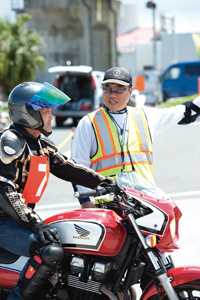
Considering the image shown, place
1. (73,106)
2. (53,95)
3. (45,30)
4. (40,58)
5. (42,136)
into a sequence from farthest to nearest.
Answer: (45,30), (40,58), (73,106), (42,136), (53,95)

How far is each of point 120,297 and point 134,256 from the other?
0.27 meters

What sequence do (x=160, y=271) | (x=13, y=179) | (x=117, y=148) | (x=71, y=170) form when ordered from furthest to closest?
(x=117, y=148), (x=71, y=170), (x=13, y=179), (x=160, y=271)

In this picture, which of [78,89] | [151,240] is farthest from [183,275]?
[78,89]

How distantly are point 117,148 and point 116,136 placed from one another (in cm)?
10

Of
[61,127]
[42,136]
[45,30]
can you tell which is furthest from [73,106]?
[45,30]

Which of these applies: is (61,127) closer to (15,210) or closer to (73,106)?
(73,106)

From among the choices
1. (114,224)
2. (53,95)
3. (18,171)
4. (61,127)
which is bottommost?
(61,127)

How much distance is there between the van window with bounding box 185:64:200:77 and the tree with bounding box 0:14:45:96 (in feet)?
43.2

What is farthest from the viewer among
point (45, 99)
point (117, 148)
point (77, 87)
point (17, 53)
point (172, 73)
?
point (17, 53)

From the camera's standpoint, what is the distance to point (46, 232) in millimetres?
2844

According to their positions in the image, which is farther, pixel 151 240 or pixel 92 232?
pixel 92 232

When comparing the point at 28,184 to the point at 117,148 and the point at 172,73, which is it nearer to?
the point at 117,148

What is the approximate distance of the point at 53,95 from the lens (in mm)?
3074

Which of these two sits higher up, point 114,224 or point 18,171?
point 18,171
